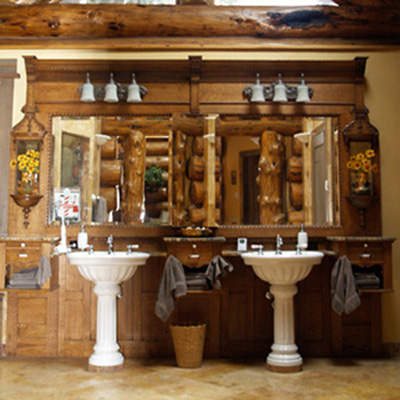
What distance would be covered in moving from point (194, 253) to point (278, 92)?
155 centimetres

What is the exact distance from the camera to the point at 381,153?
4.53 meters

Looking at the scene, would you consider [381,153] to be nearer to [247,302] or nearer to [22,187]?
[247,302]

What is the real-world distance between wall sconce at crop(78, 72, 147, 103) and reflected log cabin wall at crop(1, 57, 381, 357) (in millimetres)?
74

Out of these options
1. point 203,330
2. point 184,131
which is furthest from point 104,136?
point 203,330

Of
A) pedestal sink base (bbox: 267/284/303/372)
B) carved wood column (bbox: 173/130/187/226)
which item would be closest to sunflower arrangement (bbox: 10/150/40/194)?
carved wood column (bbox: 173/130/187/226)

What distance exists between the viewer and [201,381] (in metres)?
3.65

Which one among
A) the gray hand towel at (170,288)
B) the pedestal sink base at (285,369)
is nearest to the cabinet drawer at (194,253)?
the gray hand towel at (170,288)

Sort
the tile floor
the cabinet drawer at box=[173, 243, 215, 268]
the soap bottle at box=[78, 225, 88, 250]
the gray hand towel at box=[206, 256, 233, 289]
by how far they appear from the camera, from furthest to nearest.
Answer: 1. the soap bottle at box=[78, 225, 88, 250]
2. the cabinet drawer at box=[173, 243, 215, 268]
3. the gray hand towel at box=[206, 256, 233, 289]
4. the tile floor

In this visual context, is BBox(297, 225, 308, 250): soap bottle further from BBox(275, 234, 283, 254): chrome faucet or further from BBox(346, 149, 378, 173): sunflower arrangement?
BBox(346, 149, 378, 173): sunflower arrangement

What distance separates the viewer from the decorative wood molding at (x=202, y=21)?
456 centimetres

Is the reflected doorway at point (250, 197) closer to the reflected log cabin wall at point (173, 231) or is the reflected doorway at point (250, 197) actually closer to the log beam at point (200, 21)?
the reflected log cabin wall at point (173, 231)

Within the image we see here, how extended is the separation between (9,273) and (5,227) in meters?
0.52

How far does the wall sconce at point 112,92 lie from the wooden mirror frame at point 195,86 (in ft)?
0.22

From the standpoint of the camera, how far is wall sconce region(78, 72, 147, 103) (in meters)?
4.38
